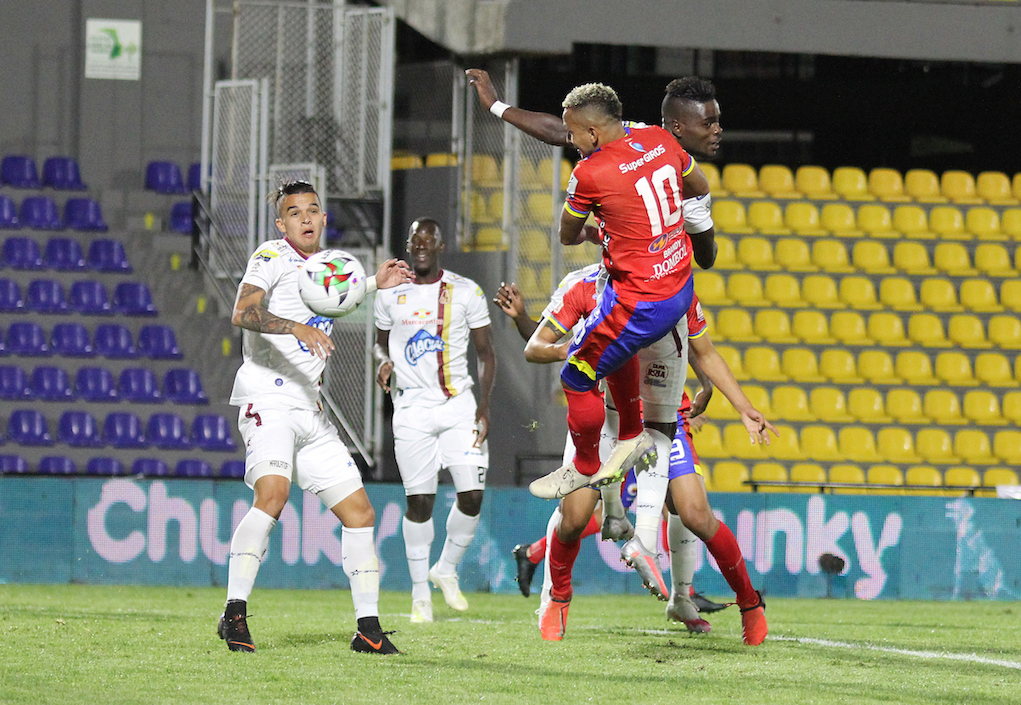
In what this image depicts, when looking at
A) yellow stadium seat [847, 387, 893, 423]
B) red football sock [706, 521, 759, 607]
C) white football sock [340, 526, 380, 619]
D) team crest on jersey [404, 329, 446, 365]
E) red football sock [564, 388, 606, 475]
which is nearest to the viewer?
red football sock [564, 388, 606, 475]

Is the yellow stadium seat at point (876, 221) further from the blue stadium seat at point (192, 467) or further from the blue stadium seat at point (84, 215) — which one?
the blue stadium seat at point (84, 215)

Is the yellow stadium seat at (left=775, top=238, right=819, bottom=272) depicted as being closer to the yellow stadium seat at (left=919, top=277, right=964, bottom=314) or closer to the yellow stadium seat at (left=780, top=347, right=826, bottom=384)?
the yellow stadium seat at (left=919, top=277, right=964, bottom=314)

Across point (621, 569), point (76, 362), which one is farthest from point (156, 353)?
point (621, 569)

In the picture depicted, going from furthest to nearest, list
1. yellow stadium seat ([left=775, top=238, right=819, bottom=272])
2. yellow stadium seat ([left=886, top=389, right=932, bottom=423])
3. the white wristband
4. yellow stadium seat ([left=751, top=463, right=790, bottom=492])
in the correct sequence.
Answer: yellow stadium seat ([left=775, top=238, right=819, bottom=272]) → yellow stadium seat ([left=886, top=389, right=932, bottom=423]) → yellow stadium seat ([left=751, top=463, right=790, bottom=492]) → the white wristband

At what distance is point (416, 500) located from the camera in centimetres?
893

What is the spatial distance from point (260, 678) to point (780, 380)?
11.2m

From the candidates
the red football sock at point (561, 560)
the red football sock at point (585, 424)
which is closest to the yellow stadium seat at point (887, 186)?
the red football sock at point (561, 560)

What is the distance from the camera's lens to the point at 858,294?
16.9m

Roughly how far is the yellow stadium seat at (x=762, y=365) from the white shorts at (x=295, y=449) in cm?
985

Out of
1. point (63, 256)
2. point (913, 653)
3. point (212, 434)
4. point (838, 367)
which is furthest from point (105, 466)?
point (913, 653)

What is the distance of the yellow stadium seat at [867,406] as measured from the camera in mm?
15727

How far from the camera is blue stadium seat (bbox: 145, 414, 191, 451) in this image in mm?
15180

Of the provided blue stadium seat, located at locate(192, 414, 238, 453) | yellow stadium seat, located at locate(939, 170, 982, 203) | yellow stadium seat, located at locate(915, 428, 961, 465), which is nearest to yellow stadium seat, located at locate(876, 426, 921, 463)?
yellow stadium seat, located at locate(915, 428, 961, 465)

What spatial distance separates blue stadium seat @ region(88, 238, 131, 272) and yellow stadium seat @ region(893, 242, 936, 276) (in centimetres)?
953
